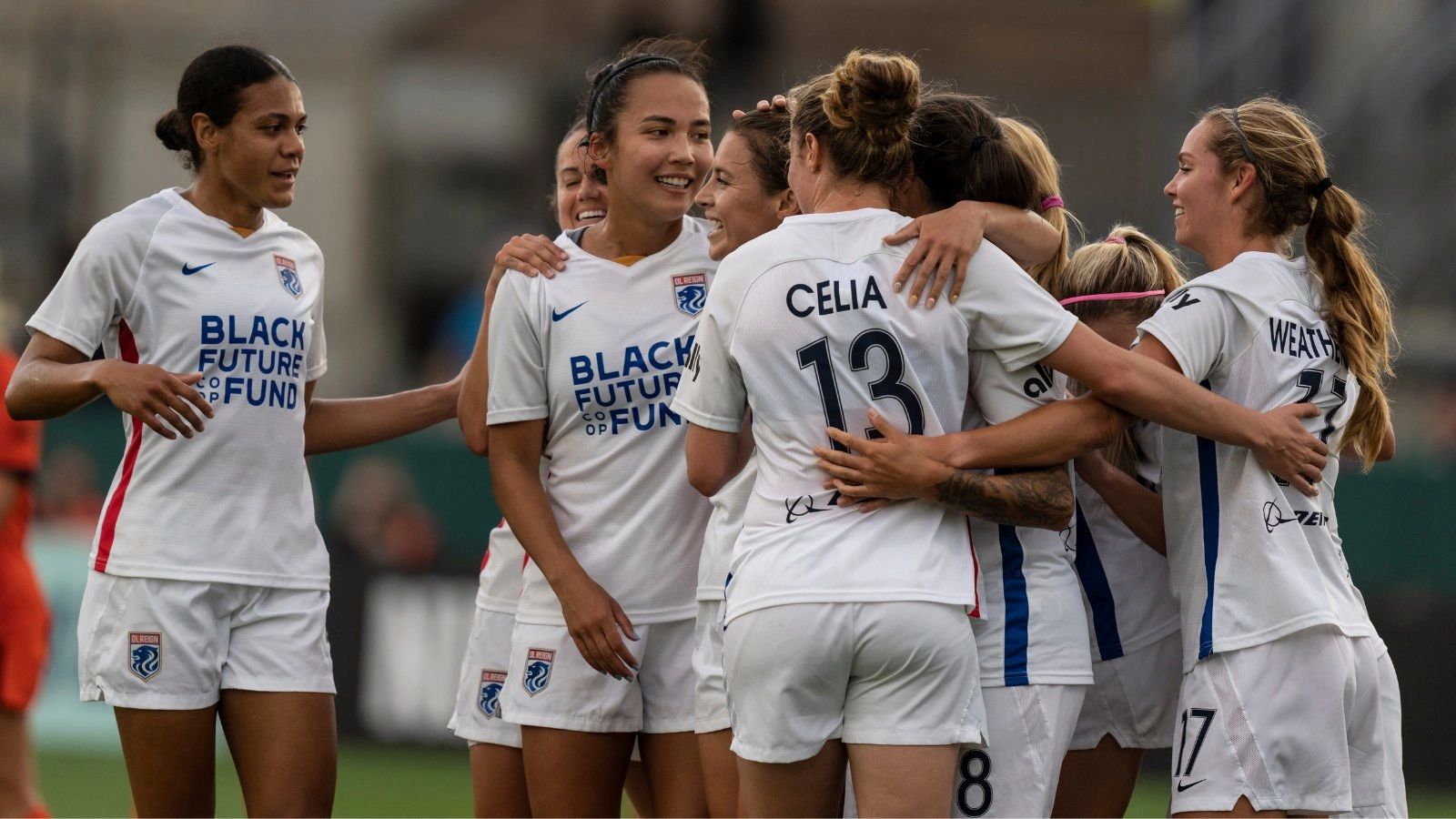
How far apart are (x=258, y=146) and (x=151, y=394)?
78 cm

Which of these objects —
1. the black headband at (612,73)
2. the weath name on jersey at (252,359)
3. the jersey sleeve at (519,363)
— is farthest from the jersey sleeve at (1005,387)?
the weath name on jersey at (252,359)

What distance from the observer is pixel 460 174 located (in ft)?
66.3

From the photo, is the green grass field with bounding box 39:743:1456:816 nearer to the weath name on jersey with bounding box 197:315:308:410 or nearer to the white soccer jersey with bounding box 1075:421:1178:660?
the weath name on jersey with bounding box 197:315:308:410

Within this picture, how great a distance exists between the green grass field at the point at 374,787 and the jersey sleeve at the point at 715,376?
4.99 m

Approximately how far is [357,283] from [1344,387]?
15898mm

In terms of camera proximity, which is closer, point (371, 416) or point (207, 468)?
point (207, 468)

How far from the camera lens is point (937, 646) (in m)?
3.66

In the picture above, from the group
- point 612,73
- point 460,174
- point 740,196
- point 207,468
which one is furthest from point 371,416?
point 460,174

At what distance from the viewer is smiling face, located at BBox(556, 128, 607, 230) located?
546cm

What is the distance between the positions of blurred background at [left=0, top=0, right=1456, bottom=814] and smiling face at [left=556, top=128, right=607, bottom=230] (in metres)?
1.04

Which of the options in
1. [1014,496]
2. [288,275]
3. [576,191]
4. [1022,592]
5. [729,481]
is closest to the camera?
[1014,496]

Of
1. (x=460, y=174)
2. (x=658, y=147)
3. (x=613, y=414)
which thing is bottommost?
(x=613, y=414)

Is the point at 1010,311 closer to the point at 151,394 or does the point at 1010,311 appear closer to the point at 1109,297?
the point at 1109,297

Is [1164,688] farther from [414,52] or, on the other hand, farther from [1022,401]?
[414,52]
